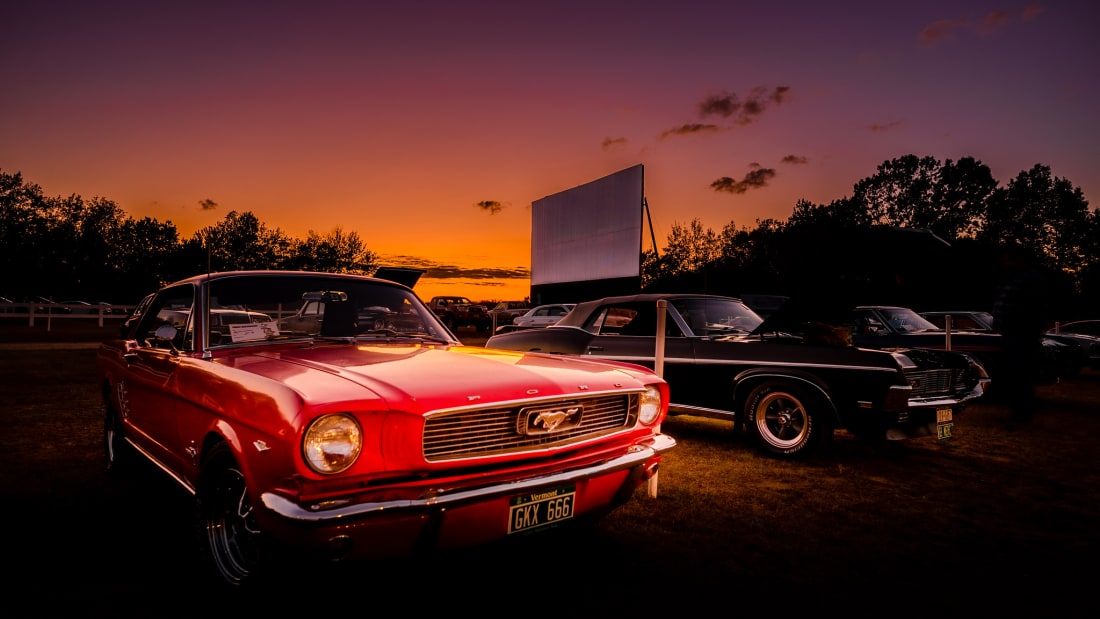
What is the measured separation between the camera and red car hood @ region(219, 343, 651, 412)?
2166 mm

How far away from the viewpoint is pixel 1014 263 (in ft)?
20.9

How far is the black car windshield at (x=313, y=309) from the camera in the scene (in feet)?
10.7

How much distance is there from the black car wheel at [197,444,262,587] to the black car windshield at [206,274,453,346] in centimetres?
85

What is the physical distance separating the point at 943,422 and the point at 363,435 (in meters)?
5.04

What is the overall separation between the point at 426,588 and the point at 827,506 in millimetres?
2693

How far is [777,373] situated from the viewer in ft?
16.9

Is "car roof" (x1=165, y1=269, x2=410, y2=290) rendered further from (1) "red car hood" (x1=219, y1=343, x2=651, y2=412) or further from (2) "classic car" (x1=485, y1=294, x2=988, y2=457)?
(2) "classic car" (x1=485, y1=294, x2=988, y2=457)

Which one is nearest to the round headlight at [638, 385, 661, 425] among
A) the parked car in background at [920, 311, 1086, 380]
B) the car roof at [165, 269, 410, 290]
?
the car roof at [165, 269, 410, 290]

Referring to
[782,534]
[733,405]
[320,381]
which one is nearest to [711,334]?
[733,405]

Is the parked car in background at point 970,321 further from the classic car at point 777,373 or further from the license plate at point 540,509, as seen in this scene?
the license plate at point 540,509

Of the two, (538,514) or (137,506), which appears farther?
(137,506)

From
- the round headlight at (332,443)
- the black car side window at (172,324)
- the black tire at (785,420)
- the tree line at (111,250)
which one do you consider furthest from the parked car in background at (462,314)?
the tree line at (111,250)

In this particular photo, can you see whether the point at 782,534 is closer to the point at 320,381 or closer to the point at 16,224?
the point at 320,381

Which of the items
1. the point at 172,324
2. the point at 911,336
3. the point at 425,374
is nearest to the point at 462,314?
the point at 911,336
